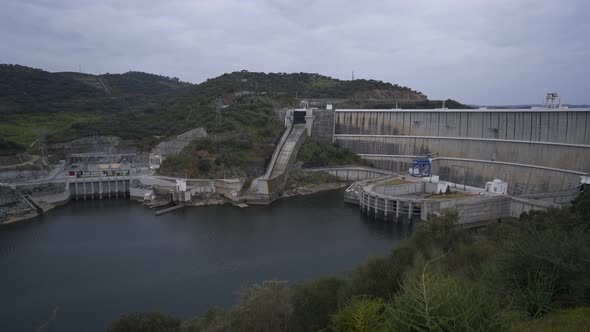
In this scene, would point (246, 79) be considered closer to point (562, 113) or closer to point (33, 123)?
point (33, 123)

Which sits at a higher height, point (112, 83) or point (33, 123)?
point (112, 83)

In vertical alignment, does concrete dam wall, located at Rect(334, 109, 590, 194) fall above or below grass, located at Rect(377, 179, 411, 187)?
above

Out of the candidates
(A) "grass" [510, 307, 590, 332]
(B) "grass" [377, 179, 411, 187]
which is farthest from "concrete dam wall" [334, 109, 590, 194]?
(A) "grass" [510, 307, 590, 332]

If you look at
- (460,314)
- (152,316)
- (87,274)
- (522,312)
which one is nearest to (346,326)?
(522,312)

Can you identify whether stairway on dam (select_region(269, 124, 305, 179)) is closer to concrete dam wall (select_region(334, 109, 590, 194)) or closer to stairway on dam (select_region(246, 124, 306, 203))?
stairway on dam (select_region(246, 124, 306, 203))

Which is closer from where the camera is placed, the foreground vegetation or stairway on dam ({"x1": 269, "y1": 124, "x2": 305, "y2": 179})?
the foreground vegetation

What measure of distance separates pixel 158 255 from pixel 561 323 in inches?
583

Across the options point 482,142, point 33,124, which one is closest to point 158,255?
point 482,142

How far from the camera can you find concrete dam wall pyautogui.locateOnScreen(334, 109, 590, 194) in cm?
2270

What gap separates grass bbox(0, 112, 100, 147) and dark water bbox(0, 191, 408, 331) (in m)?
15.4

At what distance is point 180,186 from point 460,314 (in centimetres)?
2316

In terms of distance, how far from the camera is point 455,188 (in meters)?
23.9

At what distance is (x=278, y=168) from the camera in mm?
29859

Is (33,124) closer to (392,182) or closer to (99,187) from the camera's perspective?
(99,187)
